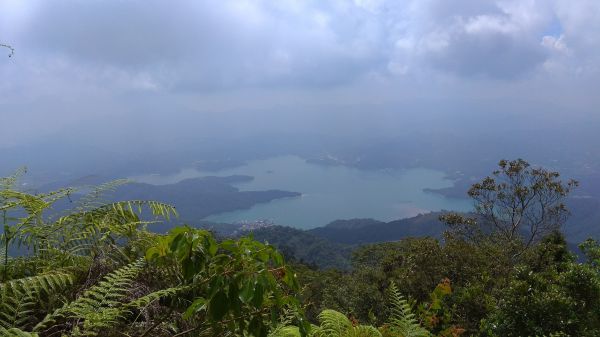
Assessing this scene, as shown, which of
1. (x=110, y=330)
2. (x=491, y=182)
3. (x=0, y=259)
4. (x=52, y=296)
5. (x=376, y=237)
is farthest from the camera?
(x=376, y=237)

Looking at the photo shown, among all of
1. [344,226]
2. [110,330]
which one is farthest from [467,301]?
[344,226]

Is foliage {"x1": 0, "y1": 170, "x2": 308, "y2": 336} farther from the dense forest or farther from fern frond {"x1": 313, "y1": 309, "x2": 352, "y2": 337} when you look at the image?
fern frond {"x1": 313, "y1": 309, "x2": 352, "y2": 337}

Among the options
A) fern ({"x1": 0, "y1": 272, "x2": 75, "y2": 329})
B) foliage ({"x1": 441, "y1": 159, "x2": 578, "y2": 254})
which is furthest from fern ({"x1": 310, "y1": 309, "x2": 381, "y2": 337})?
foliage ({"x1": 441, "y1": 159, "x2": 578, "y2": 254})

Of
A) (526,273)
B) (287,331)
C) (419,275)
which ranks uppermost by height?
(287,331)

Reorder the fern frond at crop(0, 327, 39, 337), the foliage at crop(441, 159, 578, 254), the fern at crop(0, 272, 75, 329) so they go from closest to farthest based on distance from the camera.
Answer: the fern frond at crop(0, 327, 39, 337)
the fern at crop(0, 272, 75, 329)
the foliage at crop(441, 159, 578, 254)

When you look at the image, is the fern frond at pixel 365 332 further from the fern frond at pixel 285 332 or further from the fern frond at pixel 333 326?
the fern frond at pixel 285 332

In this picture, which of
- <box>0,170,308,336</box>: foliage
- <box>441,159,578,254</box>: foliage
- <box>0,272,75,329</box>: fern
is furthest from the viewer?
<box>441,159,578,254</box>: foliage

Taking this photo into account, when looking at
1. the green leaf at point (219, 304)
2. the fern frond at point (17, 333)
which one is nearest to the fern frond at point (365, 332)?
the green leaf at point (219, 304)

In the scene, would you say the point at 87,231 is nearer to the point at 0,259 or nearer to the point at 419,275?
the point at 0,259

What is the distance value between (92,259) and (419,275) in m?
10.2

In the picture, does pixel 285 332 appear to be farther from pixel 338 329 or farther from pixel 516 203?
pixel 516 203

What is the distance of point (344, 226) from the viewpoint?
404 ft

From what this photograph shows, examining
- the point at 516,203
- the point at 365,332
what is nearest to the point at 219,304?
the point at 365,332

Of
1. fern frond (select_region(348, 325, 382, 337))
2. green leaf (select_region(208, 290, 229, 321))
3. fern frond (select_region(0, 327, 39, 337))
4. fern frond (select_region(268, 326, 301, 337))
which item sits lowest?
fern frond (select_region(348, 325, 382, 337))
